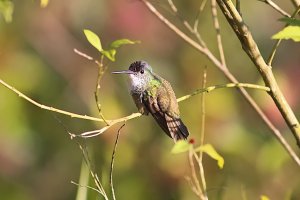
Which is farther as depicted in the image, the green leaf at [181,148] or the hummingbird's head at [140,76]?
the hummingbird's head at [140,76]

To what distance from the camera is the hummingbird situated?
8.96ft

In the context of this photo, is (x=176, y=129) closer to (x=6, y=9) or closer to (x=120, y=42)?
(x=120, y=42)

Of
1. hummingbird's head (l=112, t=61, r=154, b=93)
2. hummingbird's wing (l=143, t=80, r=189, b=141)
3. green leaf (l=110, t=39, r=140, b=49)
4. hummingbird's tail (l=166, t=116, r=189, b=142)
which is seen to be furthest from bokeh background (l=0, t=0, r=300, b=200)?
green leaf (l=110, t=39, r=140, b=49)

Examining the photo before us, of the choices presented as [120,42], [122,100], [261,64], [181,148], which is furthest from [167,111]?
[122,100]

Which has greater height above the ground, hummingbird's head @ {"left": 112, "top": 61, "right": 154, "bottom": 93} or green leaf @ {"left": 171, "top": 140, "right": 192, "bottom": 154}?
hummingbird's head @ {"left": 112, "top": 61, "right": 154, "bottom": 93}

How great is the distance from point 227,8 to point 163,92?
0.79 meters

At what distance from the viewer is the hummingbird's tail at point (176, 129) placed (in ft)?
8.60

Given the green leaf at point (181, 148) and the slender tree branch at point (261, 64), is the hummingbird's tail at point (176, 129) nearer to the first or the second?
the slender tree branch at point (261, 64)

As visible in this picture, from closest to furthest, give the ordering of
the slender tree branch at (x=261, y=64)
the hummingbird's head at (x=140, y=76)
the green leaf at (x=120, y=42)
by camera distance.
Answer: the green leaf at (x=120, y=42) → the slender tree branch at (x=261, y=64) → the hummingbird's head at (x=140, y=76)

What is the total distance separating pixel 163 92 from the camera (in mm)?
2980

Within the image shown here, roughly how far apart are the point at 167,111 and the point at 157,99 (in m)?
Answer: 0.19

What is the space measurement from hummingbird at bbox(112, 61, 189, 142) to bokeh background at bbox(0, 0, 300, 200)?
5.86 ft

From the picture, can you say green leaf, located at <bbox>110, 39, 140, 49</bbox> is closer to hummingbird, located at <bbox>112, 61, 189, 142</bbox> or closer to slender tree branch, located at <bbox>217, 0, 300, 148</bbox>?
slender tree branch, located at <bbox>217, 0, 300, 148</bbox>

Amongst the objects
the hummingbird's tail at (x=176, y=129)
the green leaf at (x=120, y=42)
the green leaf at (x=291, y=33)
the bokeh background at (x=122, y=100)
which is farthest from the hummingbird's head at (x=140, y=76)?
the bokeh background at (x=122, y=100)
